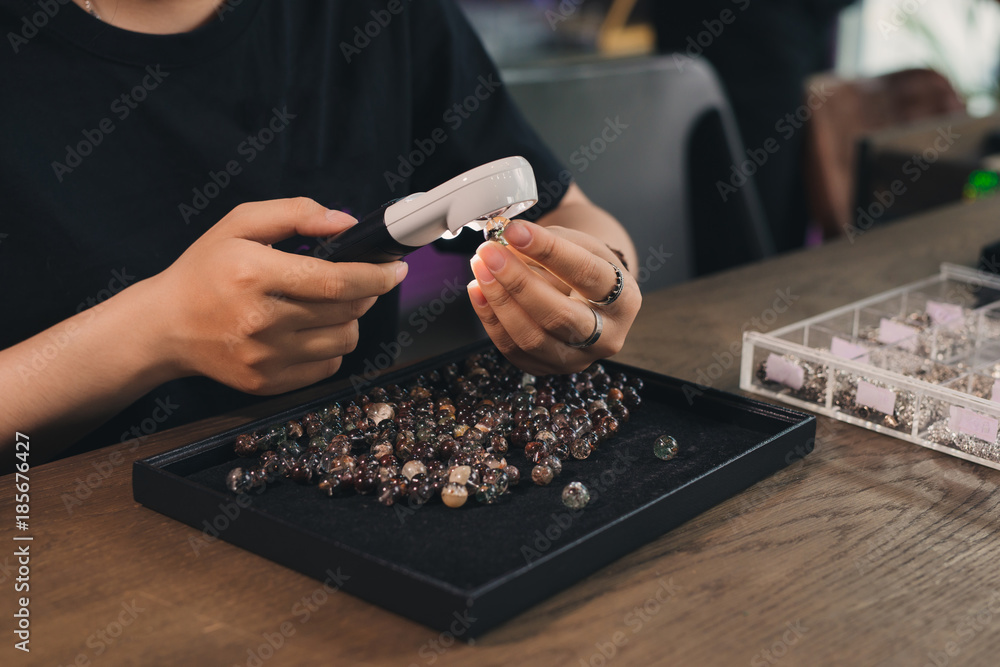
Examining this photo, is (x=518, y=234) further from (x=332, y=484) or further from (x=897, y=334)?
(x=897, y=334)

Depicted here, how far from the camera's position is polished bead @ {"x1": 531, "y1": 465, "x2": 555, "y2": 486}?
1.85 ft

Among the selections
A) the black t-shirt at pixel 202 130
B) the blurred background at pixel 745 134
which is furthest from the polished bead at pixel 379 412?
the blurred background at pixel 745 134

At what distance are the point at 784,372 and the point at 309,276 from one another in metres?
0.42

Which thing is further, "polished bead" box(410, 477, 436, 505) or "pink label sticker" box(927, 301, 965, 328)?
"pink label sticker" box(927, 301, 965, 328)

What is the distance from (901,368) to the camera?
741mm

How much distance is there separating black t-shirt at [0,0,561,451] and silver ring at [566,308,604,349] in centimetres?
37

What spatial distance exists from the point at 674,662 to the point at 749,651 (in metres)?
0.04

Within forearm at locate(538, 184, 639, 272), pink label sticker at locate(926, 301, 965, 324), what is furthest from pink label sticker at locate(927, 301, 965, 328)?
forearm at locate(538, 184, 639, 272)

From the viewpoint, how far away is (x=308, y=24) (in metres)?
0.93

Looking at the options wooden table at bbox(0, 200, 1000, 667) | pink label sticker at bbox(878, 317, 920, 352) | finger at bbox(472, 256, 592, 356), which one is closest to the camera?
→ wooden table at bbox(0, 200, 1000, 667)

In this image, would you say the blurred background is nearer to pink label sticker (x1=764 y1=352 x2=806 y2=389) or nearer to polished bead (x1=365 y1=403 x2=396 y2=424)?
pink label sticker (x1=764 y1=352 x2=806 y2=389)

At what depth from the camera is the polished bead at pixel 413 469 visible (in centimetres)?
55

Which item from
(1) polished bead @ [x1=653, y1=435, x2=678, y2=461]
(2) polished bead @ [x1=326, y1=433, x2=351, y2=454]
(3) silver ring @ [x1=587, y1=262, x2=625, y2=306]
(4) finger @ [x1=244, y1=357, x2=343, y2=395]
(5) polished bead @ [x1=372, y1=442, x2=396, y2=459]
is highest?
(3) silver ring @ [x1=587, y1=262, x2=625, y2=306]

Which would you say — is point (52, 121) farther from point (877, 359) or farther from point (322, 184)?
point (877, 359)
